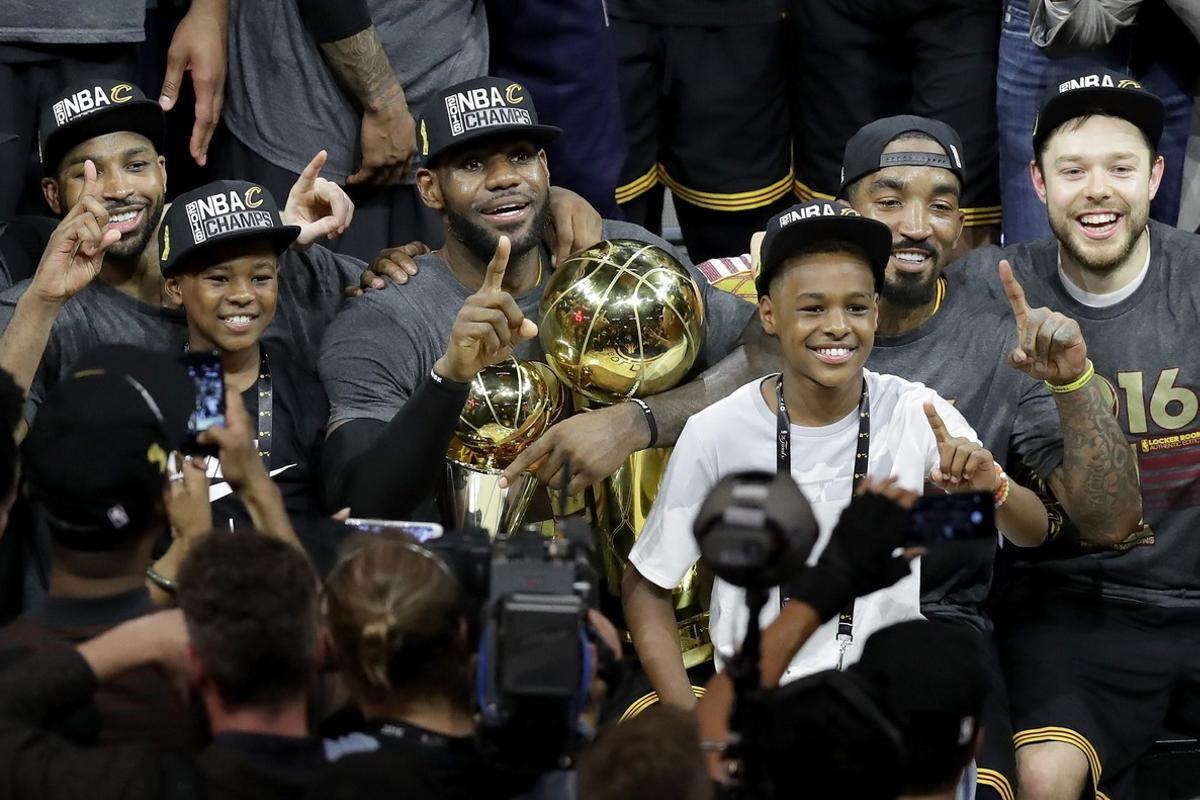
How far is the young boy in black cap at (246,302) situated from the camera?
15.8 feet

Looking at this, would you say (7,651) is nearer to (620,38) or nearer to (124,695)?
(124,695)

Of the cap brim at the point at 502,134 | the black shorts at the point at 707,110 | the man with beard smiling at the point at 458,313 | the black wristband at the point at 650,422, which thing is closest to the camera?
the man with beard smiling at the point at 458,313

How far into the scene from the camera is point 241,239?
491 cm

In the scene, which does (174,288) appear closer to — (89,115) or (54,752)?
(89,115)

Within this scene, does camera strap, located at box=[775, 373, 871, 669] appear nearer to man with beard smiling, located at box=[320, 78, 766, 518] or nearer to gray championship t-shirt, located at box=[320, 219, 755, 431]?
man with beard smiling, located at box=[320, 78, 766, 518]

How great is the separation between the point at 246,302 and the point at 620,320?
0.98 meters

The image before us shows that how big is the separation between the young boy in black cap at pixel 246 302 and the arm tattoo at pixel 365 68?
31.4 inches

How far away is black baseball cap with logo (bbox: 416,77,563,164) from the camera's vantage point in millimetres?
5043

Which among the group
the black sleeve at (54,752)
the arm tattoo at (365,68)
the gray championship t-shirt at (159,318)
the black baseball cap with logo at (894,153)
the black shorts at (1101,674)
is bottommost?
the black shorts at (1101,674)

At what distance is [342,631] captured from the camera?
300cm

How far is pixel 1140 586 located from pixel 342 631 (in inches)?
109

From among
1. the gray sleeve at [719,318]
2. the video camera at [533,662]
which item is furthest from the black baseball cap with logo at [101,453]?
the gray sleeve at [719,318]

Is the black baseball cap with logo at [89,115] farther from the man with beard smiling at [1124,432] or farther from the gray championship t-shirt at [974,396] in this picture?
the man with beard smiling at [1124,432]

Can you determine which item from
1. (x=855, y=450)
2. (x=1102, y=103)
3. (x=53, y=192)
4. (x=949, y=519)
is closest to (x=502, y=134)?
(x=53, y=192)
